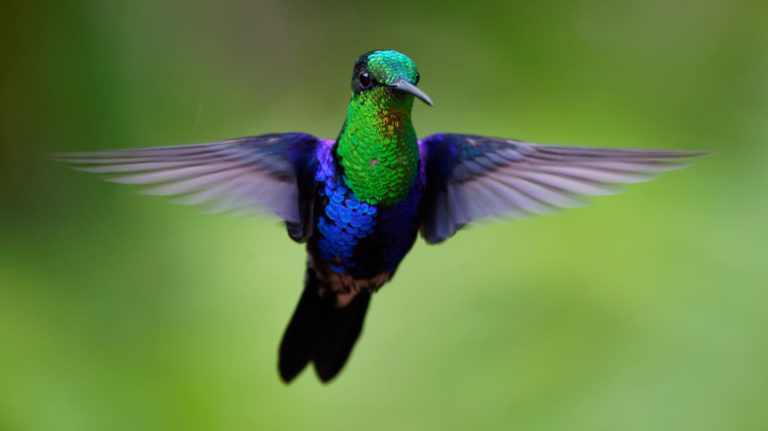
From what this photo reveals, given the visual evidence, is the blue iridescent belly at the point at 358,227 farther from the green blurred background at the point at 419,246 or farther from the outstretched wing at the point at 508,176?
the green blurred background at the point at 419,246

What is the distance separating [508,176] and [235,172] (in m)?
0.40

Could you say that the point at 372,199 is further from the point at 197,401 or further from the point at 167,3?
the point at 167,3

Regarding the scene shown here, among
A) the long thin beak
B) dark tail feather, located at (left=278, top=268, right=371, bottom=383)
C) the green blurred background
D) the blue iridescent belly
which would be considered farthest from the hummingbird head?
the green blurred background

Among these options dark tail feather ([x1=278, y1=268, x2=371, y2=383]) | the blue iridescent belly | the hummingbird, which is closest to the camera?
the hummingbird

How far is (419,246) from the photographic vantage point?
2.60 metres

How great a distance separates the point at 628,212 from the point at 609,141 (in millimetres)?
234

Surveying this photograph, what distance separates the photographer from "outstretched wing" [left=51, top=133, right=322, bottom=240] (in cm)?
114

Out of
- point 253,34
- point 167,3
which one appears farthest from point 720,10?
point 167,3

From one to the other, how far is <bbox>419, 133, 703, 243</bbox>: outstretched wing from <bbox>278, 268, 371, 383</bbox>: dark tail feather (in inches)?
12.6

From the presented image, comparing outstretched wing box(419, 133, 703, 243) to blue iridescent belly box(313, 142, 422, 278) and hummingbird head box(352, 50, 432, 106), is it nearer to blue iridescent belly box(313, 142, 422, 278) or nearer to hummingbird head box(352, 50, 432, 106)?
blue iridescent belly box(313, 142, 422, 278)

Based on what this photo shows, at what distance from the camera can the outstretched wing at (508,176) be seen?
124 centimetres

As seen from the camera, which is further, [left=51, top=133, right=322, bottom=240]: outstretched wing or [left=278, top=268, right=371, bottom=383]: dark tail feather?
[left=278, top=268, right=371, bottom=383]: dark tail feather

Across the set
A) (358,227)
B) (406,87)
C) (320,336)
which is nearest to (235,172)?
(358,227)

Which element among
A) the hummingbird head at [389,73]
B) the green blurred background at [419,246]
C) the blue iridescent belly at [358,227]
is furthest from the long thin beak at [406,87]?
the green blurred background at [419,246]
